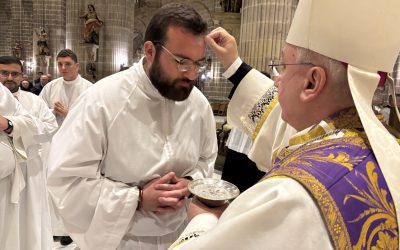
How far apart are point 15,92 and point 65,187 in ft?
8.40

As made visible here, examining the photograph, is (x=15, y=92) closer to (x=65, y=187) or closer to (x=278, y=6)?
(x=65, y=187)

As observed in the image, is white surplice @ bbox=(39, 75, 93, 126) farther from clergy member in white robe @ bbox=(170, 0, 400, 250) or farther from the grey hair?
the grey hair

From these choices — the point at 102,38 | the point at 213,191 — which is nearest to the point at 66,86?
the point at 213,191

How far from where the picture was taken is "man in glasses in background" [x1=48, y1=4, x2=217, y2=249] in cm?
153

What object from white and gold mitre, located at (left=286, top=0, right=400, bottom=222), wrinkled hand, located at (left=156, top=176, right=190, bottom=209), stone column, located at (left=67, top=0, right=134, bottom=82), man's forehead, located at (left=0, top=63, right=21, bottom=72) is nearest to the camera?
white and gold mitre, located at (left=286, top=0, right=400, bottom=222)

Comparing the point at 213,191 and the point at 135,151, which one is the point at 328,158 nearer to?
the point at 213,191

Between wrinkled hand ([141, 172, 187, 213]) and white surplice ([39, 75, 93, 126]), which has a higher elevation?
wrinkled hand ([141, 172, 187, 213])

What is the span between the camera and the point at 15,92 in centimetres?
357

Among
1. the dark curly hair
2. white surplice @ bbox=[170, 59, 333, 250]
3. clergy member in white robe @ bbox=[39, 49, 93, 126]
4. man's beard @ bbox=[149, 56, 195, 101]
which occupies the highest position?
the dark curly hair

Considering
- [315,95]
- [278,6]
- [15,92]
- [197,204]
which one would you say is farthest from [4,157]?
[278,6]

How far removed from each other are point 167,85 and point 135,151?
36 cm

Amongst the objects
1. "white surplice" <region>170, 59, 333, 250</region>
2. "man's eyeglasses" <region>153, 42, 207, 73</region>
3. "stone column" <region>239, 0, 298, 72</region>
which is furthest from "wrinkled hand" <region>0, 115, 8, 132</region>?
"stone column" <region>239, 0, 298, 72</region>

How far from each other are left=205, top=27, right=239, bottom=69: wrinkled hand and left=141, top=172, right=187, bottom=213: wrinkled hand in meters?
0.67

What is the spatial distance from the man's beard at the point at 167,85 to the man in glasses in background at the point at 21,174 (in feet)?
5.46
